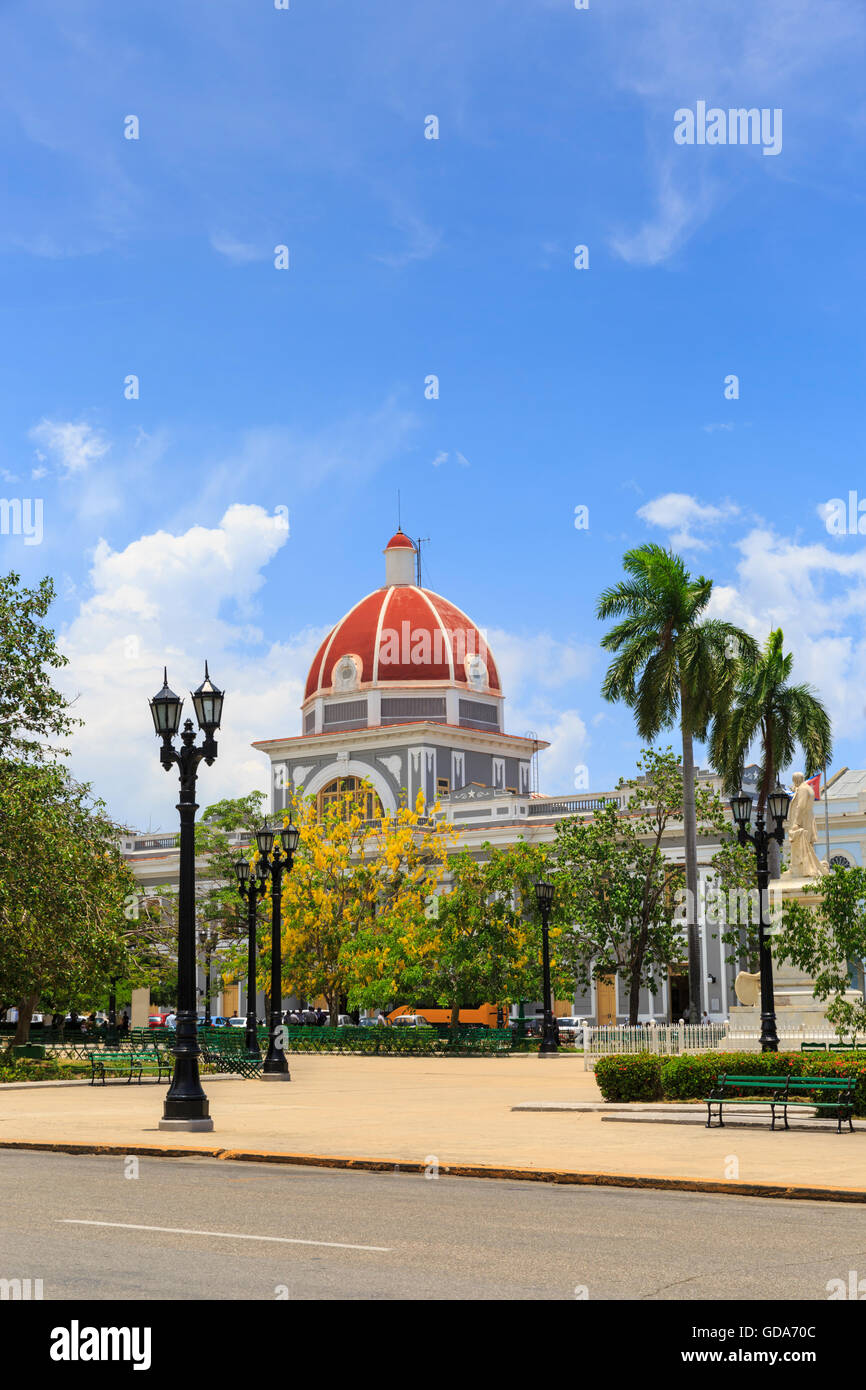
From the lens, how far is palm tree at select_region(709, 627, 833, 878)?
4775 centimetres

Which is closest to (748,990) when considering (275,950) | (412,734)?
(275,950)

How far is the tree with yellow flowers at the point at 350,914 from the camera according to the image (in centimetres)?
5297

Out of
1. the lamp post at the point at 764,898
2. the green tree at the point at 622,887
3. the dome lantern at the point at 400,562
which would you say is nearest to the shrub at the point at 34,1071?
the lamp post at the point at 764,898

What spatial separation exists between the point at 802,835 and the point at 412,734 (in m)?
48.3

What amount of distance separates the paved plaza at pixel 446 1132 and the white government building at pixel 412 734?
45782mm

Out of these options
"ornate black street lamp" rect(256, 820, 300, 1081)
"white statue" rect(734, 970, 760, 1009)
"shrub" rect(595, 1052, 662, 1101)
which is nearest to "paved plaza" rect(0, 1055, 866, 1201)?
"shrub" rect(595, 1052, 662, 1101)

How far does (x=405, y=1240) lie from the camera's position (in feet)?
33.7

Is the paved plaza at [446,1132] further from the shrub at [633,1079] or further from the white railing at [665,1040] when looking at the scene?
the white railing at [665,1040]

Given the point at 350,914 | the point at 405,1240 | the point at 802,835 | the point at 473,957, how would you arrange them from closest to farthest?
the point at 405,1240 < the point at 802,835 < the point at 473,957 < the point at 350,914

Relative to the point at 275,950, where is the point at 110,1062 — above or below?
below

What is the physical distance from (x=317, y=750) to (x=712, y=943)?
25.8 metres

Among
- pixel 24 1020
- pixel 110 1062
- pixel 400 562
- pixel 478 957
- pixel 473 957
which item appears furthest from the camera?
pixel 400 562

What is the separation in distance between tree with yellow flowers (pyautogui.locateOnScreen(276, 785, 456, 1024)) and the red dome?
22504 mm

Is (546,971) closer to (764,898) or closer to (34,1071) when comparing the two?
(34,1071)
